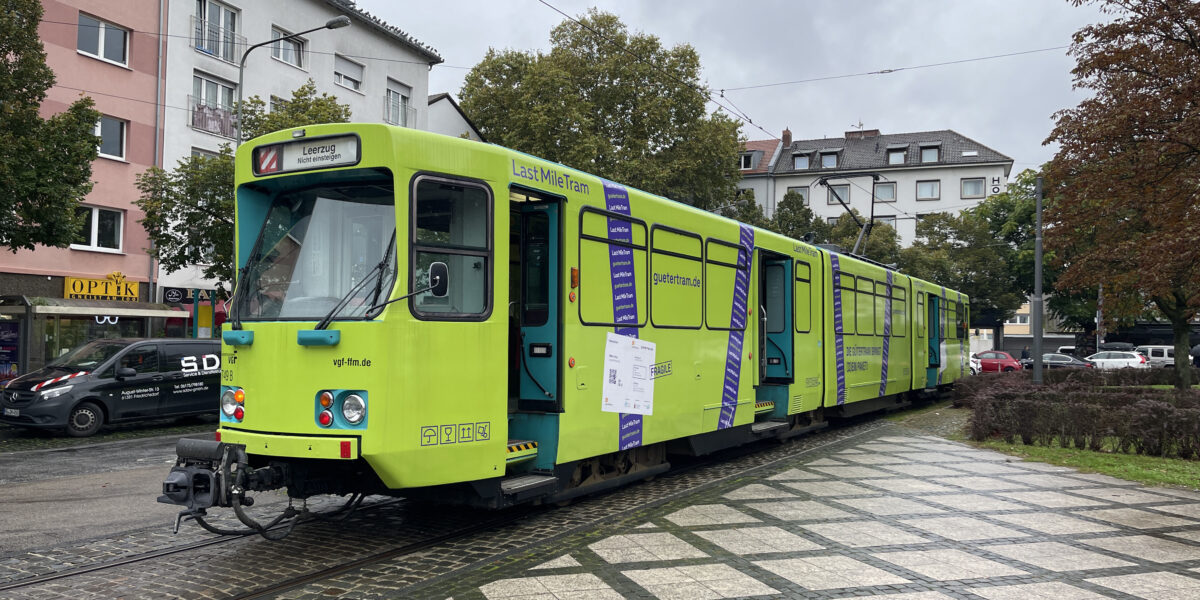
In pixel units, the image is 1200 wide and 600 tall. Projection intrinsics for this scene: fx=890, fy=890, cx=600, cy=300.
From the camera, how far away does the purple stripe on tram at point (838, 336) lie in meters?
14.0

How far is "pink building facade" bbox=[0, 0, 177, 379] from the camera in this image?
2164cm

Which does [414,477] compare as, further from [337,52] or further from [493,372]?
[337,52]

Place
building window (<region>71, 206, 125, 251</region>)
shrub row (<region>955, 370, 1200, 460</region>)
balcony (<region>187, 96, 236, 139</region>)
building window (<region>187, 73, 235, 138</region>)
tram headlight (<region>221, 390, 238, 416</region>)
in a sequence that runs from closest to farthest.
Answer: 1. tram headlight (<region>221, 390, 238, 416</region>)
2. shrub row (<region>955, 370, 1200, 460</region>)
3. building window (<region>71, 206, 125, 251</region>)
4. balcony (<region>187, 96, 236, 139</region>)
5. building window (<region>187, 73, 235, 138</region>)

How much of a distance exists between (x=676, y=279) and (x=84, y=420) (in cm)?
1107

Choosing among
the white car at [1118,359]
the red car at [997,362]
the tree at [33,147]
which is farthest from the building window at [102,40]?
the white car at [1118,359]

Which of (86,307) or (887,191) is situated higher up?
(887,191)

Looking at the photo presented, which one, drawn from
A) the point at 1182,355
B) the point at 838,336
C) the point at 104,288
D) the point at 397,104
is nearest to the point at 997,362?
the point at 1182,355

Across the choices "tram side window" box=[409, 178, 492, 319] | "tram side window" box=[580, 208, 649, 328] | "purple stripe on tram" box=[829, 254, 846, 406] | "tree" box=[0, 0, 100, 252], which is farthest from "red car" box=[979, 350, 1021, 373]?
"tram side window" box=[409, 178, 492, 319]

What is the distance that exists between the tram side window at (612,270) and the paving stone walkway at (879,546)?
180 centimetres

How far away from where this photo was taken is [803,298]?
12648 millimetres

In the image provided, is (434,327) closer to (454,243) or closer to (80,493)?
(454,243)

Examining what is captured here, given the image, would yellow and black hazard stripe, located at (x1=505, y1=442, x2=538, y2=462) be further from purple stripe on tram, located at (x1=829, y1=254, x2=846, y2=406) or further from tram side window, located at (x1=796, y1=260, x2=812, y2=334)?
purple stripe on tram, located at (x1=829, y1=254, x2=846, y2=406)

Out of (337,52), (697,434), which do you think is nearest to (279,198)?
(697,434)

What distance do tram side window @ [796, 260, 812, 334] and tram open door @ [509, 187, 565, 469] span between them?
19.1 feet
